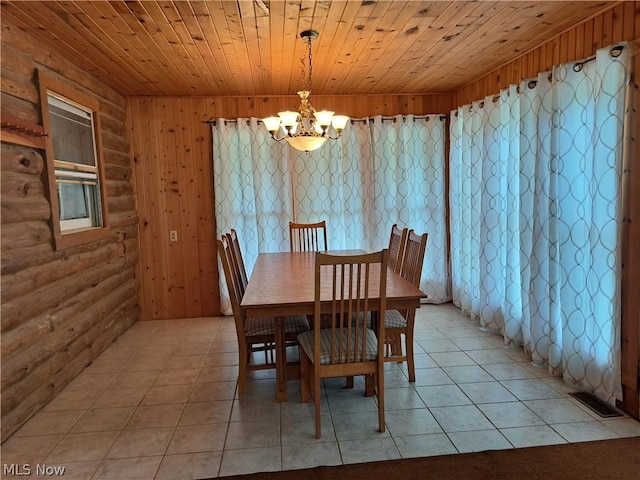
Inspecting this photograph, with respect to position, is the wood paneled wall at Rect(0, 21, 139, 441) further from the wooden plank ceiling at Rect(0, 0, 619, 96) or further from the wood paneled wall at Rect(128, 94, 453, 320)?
the wood paneled wall at Rect(128, 94, 453, 320)

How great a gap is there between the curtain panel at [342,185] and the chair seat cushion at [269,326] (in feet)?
5.83

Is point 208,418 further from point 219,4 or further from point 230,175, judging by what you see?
point 230,175

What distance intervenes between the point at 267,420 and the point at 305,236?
7.09ft

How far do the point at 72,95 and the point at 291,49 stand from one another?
1.69m

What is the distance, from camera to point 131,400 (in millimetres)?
2846

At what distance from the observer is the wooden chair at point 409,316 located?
2.84 meters

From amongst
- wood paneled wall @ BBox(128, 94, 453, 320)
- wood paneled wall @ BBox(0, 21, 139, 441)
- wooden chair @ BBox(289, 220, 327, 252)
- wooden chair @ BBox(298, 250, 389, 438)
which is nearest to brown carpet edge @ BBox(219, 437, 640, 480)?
wooden chair @ BBox(298, 250, 389, 438)

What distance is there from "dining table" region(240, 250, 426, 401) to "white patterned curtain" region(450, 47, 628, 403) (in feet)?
3.63

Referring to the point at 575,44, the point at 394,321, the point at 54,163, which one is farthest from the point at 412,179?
the point at 54,163

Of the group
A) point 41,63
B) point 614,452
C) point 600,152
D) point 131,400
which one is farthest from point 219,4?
point 614,452

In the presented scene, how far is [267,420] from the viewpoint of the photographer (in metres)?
2.54

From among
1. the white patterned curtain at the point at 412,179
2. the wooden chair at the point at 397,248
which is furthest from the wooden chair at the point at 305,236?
the wooden chair at the point at 397,248

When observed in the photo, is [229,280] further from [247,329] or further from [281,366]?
[281,366]

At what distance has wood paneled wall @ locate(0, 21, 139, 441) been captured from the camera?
2.41m
